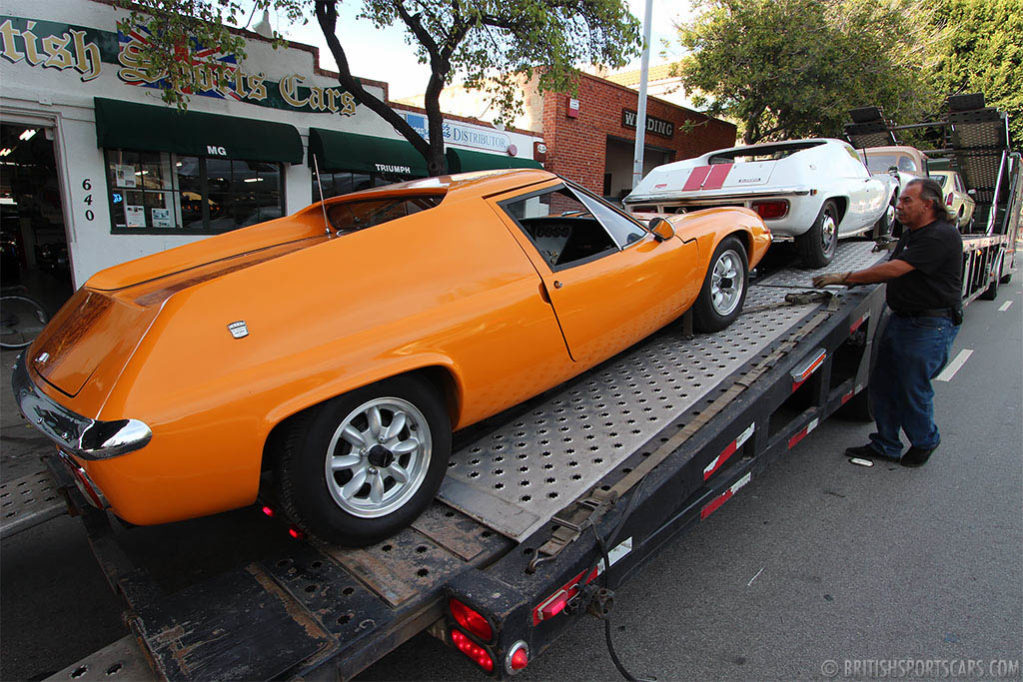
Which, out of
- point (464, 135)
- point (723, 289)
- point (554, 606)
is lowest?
point (554, 606)

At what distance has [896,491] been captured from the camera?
→ 3855mm

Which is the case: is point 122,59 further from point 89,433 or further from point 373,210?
point 89,433

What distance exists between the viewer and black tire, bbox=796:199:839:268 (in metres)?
5.65

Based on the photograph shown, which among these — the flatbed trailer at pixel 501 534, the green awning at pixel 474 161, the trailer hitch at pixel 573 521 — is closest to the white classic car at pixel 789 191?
the flatbed trailer at pixel 501 534

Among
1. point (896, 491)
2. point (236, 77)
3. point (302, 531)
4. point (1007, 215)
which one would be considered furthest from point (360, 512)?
point (1007, 215)

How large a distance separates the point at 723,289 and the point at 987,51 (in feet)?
91.0

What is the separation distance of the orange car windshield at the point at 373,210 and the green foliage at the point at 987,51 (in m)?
27.3

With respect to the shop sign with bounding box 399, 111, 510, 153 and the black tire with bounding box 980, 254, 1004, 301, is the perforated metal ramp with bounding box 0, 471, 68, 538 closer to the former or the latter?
the shop sign with bounding box 399, 111, 510, 153

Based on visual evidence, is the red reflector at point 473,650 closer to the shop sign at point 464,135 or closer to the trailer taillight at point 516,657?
the trailer taillight at point 516,657

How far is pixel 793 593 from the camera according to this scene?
112 inches

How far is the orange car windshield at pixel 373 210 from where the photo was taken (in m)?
2.96

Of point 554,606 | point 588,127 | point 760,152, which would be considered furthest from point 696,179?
point 588,127

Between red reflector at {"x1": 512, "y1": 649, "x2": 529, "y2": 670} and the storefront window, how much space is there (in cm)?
949

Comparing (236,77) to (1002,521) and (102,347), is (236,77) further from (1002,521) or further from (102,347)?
(1002,521)
